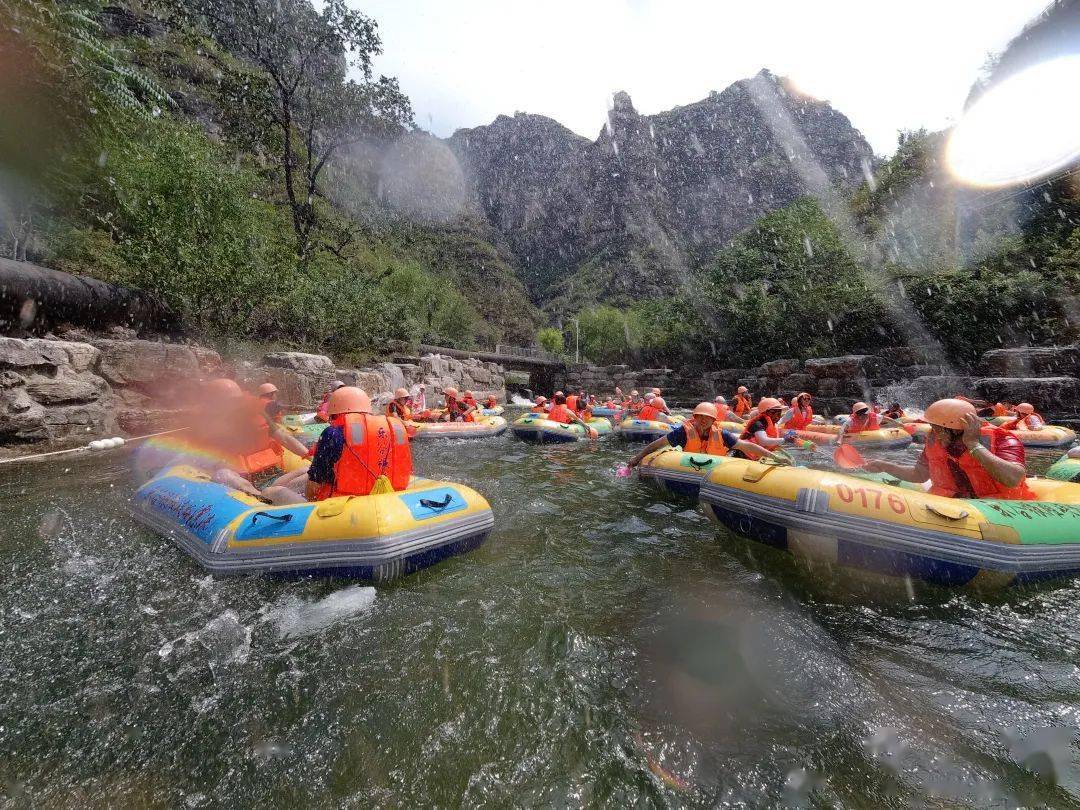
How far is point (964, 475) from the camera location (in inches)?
165

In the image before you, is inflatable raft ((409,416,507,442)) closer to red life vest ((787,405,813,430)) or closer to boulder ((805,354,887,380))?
red life vest ((787,405,813,430))

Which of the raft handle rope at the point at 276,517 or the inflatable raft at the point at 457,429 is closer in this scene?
the raft handle rope at the point at 276,517

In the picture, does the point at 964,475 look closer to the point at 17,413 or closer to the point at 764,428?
the point at 764,428

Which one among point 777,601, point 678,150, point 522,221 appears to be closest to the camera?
point 777,601

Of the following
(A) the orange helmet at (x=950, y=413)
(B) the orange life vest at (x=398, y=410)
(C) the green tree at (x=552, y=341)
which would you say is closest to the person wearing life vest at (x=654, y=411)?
(B) the orange life vest at (x=398, y=410)

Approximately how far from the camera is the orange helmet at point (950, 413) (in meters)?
3.96

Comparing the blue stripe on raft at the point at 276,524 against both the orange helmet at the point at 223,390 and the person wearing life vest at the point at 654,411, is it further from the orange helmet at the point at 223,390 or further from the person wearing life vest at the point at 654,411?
the person wearing life vest at the point at 654,411

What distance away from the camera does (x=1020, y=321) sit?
18.2 meters

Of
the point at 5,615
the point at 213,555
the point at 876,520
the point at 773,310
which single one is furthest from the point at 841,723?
the point at 773,310

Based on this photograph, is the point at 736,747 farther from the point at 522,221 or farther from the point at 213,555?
the point at 522,221

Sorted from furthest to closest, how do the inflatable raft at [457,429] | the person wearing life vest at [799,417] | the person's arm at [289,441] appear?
1. the inflatable raft at [457,429]
2. the person wearing life vest at [799,417]
3. the person's arm at [289,441]

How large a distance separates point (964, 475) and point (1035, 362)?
15.5 metres

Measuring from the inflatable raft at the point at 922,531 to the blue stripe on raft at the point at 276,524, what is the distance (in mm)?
3753

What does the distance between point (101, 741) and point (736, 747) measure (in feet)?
9.13
